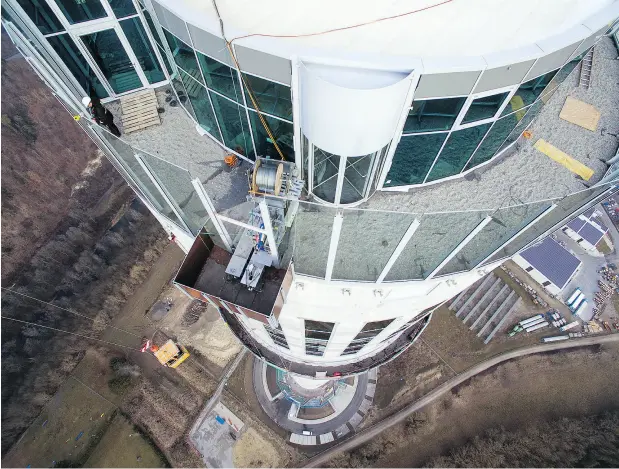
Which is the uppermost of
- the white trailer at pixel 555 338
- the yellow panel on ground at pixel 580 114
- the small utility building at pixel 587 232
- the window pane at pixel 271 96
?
the small utility building at pixel 587 232

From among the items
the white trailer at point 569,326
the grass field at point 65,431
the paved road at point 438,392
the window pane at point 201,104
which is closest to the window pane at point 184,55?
the window pane at point 201,104

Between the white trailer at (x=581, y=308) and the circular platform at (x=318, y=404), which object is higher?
the white trailer at (x=581, y=308)

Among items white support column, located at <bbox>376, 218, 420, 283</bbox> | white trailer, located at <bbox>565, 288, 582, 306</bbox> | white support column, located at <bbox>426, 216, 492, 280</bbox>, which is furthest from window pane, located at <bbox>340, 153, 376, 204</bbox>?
white trailer, located at <bbox>565, 288, 582, 306</bbox>

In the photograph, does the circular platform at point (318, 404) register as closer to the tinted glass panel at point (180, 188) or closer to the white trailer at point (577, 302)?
the white trailer at point (577, 302)

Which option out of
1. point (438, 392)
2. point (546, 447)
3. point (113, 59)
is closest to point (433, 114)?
point (113, 59)

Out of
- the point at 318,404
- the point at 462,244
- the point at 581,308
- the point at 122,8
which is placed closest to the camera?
the point at 462,244

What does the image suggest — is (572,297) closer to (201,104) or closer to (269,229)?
(269,229)

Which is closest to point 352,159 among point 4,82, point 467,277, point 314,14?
point 314,14

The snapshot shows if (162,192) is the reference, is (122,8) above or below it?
above
